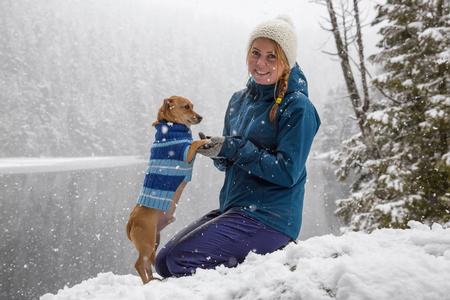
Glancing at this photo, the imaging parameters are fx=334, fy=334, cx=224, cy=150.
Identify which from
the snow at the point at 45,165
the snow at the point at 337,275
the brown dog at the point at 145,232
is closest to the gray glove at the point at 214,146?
the brown dog at the point at 145,232

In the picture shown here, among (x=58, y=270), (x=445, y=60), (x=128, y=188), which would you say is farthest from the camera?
(x=128, y=188)

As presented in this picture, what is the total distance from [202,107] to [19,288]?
222 ft

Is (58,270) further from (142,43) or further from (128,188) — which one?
(142,43)

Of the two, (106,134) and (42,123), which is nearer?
(42,123)

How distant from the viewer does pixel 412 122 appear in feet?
22.8

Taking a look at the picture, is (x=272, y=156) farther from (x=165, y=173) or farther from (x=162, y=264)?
(x=162, y=264)

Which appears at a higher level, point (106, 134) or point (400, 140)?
point (400, 140)

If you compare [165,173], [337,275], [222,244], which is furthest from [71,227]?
[337,275]

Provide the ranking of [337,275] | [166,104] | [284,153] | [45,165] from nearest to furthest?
[337,275] < [284,153] < [166,104] < [45,165]

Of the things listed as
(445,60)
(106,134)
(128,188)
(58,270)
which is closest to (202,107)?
(106,134)

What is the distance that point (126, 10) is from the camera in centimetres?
10819

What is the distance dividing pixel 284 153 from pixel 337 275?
99 centimetres

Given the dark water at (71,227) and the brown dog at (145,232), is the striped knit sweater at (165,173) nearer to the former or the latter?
the brown dog at (145,232)

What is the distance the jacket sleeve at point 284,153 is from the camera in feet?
7.26
